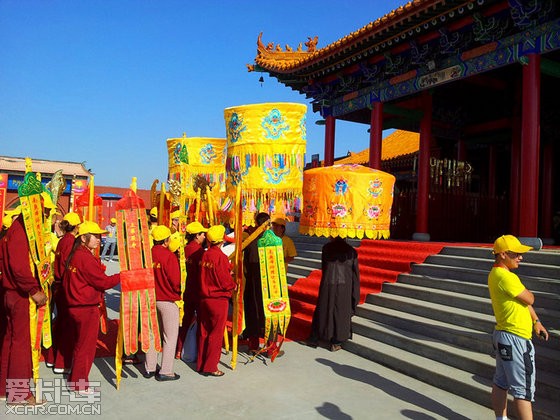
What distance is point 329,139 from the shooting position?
444 inches

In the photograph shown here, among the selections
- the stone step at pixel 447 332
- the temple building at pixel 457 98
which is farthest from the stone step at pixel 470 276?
the temple building at pixel 457 98

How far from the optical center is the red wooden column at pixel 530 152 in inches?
262

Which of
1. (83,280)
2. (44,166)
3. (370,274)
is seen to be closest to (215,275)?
(83,280)

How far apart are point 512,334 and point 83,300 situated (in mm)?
3376

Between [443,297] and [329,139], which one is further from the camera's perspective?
[329,139]

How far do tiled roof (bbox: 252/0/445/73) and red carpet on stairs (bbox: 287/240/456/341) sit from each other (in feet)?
12.9

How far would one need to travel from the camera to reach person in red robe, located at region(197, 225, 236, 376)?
4383 mm

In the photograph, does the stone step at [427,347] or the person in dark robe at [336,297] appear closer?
the stone step at [427,347]

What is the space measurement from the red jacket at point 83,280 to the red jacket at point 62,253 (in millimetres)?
982

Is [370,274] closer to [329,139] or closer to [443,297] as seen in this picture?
[443,297]

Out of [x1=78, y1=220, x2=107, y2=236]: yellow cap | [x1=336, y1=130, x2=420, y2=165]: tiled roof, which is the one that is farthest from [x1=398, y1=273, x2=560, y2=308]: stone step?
[x1=336, y1=130, x2=420, y2=165]: tiled roof

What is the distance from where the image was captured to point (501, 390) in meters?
3.07

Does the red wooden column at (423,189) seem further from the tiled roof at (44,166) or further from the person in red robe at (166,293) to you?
the tiled roof at (44,166)

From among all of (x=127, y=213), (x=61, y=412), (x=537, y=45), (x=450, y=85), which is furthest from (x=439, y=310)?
(x=450, y=85)
